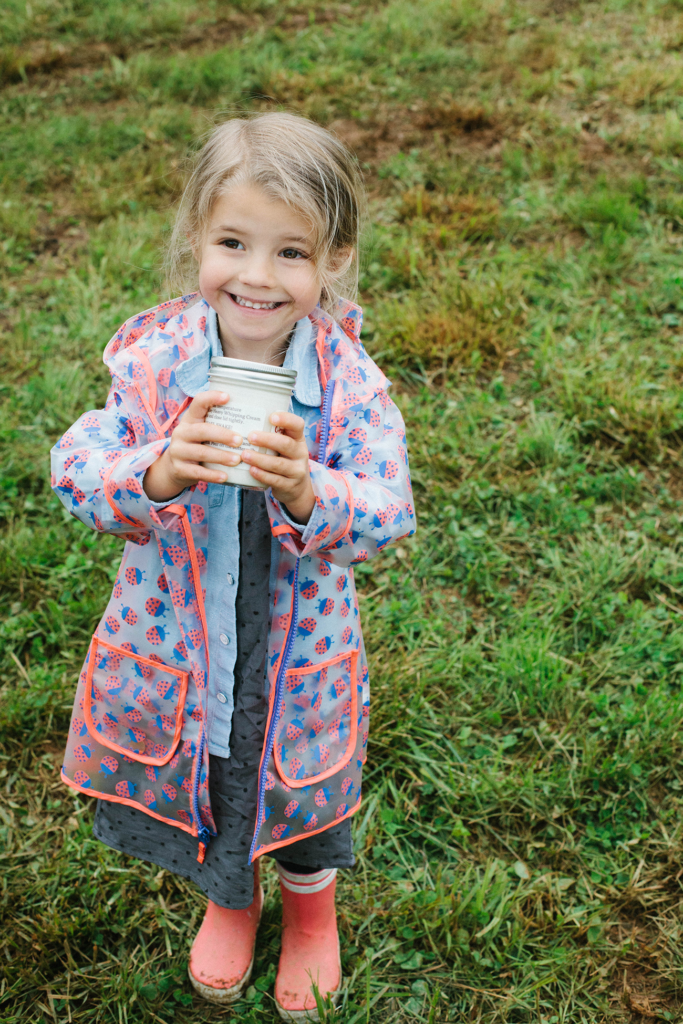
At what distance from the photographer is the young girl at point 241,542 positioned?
1358mm

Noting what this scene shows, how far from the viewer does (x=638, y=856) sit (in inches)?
80.2

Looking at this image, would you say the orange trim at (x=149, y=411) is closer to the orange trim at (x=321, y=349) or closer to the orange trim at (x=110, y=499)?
the orange trim at (x=110, y=499)

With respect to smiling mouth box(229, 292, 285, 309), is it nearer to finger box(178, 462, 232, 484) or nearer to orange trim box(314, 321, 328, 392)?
orange trim box(314, 321, 328, 392)

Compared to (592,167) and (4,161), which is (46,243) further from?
(592,167)

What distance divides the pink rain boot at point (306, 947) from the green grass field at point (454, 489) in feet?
0.21

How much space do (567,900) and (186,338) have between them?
1587mm

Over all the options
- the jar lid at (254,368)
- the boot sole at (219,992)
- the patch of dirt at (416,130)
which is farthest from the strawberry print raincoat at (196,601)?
the patch of dirt at (416,130)

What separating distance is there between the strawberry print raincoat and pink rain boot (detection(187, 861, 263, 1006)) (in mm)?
334

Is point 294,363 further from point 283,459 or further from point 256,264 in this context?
point 283,459

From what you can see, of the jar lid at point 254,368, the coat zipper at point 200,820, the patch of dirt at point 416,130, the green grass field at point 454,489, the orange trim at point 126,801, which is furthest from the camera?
the patch of dirt at point 416,130

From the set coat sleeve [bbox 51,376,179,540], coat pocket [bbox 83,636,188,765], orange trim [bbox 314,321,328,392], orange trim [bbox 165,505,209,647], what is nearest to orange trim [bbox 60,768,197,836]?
coat pocket [bbox 83,636,188,765]

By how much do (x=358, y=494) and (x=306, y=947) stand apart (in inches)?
42.9

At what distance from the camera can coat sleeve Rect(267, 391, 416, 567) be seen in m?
1.31

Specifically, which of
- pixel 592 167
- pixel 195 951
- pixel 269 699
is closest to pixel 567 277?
pixel 592 167
